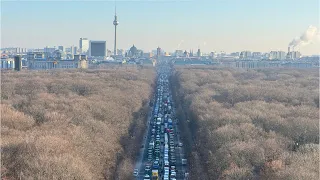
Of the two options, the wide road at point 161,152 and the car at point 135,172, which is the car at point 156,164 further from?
the car at point 135,172

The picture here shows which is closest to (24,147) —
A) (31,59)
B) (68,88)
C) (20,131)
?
(20,131)

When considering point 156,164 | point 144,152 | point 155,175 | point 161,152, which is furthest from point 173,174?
point 144,152

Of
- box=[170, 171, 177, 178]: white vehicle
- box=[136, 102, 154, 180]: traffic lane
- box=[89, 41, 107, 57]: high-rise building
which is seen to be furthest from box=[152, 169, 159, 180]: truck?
box=[89, 41, 107, 57]: high-rise building

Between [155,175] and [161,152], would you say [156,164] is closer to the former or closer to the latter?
[155,175]

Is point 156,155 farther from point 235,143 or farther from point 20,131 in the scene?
point 20,131

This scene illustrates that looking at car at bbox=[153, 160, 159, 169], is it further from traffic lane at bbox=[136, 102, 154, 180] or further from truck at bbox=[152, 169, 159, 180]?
truck at bbox=[152, 169, 159, 180]

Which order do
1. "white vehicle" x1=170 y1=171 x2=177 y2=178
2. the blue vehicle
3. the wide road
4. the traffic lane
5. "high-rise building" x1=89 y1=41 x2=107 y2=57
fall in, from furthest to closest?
"high-rise building" x1=89 y1=41 x2=107 y2=57, the blue vehicle, the traffic lane, the wide road, "white vehicle" x1=170 y1=171 x2=177 y2=178

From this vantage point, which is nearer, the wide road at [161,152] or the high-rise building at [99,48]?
the wide road at [161,152]

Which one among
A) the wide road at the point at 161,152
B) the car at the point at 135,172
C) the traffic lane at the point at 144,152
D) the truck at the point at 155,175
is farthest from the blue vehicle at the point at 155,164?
the truck at the point at 155,175
